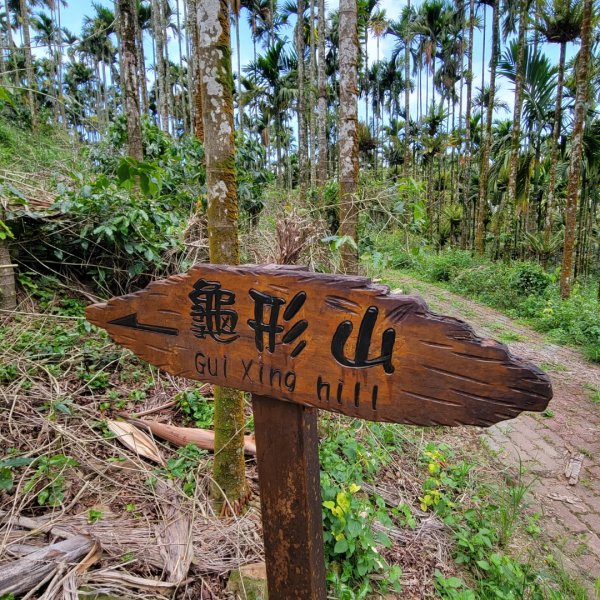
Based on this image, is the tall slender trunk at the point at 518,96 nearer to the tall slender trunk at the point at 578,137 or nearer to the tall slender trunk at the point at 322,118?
the tall slender trunk at the point at 578,137

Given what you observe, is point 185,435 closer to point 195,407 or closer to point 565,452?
point 195,407

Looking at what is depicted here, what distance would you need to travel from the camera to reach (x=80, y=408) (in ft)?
7.88

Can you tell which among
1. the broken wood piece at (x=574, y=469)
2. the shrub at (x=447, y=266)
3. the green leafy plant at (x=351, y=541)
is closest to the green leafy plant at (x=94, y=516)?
the green leafy plant at (x=351, y=541)

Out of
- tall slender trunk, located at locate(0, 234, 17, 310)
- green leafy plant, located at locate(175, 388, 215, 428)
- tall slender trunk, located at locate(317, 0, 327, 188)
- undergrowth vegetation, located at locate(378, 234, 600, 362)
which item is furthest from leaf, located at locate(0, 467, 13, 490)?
tall slender trunk, located at locate(317, 0, 327, 188)

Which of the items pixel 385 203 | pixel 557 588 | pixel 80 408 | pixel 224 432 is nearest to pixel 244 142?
pixel 385 203

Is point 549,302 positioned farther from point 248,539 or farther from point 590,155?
point 248,539

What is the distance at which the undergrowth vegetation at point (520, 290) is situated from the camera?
581 cm

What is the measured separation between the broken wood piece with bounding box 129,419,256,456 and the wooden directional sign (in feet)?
4.09

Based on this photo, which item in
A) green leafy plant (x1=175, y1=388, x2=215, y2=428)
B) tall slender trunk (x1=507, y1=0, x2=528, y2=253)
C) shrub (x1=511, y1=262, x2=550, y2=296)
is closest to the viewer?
green leafy plant (x1=175, y1=388, x2=215, y2=428)

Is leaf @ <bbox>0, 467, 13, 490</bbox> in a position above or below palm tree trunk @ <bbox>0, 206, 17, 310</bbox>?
below

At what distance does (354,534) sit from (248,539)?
476mm

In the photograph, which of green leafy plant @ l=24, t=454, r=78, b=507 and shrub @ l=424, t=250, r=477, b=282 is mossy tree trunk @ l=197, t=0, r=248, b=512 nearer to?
green leafy plant @ l=24, t=454, r=78, b=507

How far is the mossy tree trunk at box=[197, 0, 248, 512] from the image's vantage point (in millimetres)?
1677

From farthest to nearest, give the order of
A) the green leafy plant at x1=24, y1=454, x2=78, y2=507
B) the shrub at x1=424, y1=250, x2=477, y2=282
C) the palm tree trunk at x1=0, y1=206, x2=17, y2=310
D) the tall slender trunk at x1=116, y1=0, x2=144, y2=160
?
the shrub at x1=424, y1=250, x2=477, y2=282 → the tall slender trunk at x1=116, y1=0, x2=144, y2=160 → the palm tree trunk at x1=0, y1=206, x2=17, y2=310 → the green leafy plant at x1=24, y1=454, x2=78, y2=507
